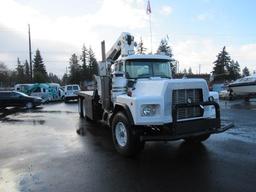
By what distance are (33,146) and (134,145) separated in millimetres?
3580

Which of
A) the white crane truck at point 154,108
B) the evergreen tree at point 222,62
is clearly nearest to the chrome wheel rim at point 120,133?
the white crane truck at point 154,108

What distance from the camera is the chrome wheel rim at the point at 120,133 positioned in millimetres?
8656

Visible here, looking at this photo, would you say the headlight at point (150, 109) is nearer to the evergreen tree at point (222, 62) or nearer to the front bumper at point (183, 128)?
the front bumper at point (183, 128)

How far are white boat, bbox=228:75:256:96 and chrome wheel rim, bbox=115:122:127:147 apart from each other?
22.8 m

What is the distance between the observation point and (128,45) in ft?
36.1

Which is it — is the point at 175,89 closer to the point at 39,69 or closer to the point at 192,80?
the point at 192,80

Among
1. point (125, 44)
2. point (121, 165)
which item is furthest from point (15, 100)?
point (121, 165)

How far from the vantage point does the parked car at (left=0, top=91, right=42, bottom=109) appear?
26000mm

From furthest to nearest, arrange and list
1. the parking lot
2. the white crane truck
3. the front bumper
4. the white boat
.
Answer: the white boat, the white crane truck, the front bumper, the parking lot

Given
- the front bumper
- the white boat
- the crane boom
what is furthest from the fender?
the white boat

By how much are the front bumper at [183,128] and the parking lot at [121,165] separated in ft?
1.98

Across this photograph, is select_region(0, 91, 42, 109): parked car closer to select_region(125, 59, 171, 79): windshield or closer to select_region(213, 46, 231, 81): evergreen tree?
select_region(125, 59, 171, 79): windshield

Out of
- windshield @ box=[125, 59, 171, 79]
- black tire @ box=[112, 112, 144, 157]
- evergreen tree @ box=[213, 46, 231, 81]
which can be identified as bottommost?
black tire @ box=[112, 112, 144, 157]

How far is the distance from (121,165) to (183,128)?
5.47 ft
